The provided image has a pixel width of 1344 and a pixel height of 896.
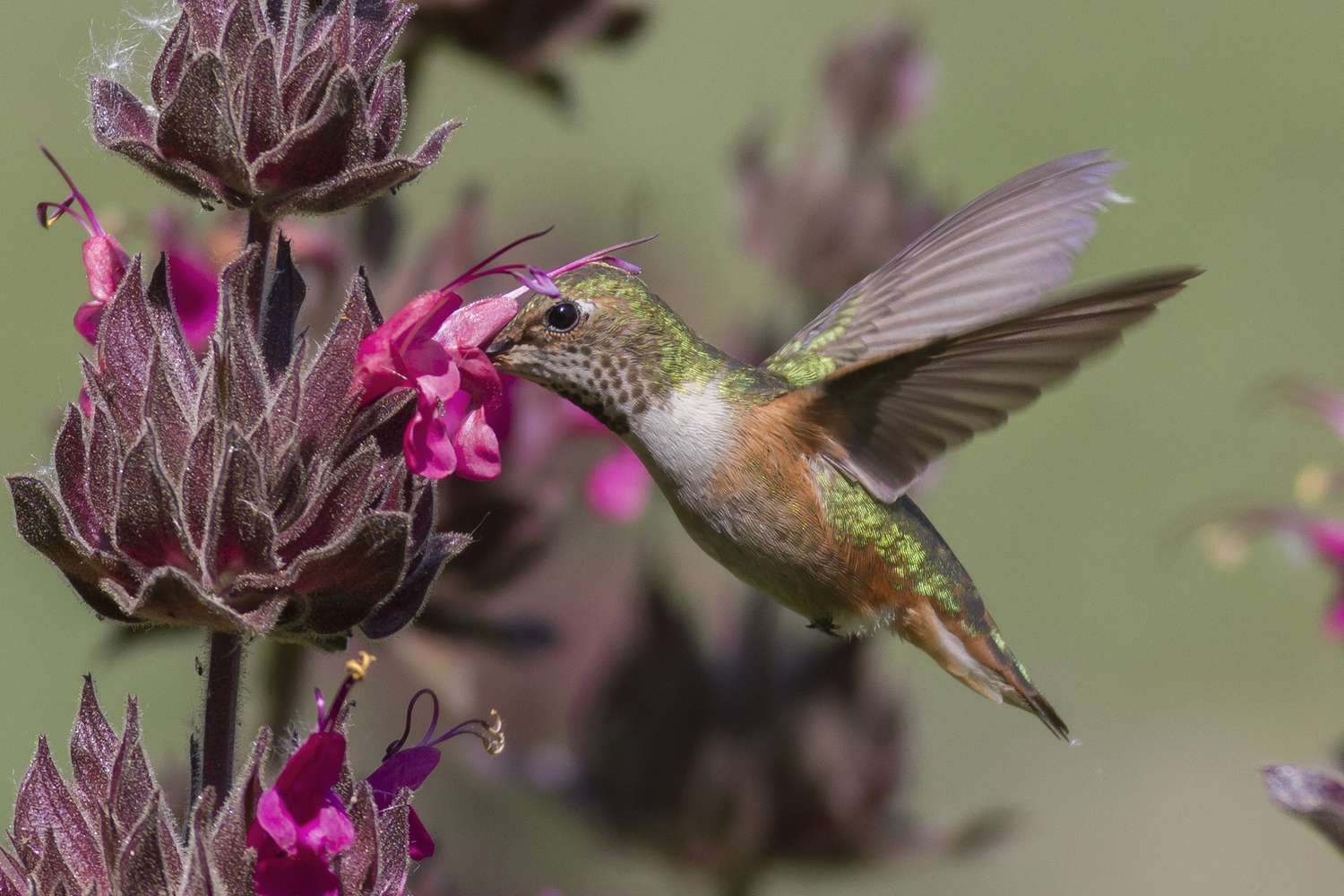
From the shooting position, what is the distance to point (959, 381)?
226 centimetres

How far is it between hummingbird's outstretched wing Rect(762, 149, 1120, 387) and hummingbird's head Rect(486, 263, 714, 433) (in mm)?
259

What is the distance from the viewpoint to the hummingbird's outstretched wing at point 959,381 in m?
1.95

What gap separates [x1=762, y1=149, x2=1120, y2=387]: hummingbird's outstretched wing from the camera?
228cm

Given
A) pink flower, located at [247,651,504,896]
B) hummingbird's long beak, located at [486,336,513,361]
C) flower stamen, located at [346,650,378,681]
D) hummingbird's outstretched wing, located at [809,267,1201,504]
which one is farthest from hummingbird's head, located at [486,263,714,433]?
pink flower, located at [247,651,504,896]

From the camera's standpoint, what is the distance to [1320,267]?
28.2 feet

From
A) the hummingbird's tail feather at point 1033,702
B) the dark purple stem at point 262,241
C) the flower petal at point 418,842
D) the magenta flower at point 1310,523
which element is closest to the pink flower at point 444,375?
the dark purple stem at point 262,241

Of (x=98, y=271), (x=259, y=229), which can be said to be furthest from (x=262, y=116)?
(x=98, y=271)

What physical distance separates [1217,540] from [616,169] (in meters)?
5.30

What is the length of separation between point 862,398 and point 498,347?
1.67 feet

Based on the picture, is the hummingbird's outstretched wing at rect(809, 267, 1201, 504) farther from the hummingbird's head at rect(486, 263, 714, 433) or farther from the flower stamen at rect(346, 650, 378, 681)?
the flower stamen at rect(346, 650, 378, 681)

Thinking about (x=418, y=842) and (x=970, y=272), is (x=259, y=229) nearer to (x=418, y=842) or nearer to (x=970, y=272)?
(x=418, y=842)

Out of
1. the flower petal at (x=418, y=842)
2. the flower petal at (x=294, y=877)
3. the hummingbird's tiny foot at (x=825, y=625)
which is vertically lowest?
the hummingbird's tiny foot at (x=825, y=625)

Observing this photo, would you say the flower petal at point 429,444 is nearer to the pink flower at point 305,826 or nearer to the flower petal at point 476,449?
the flower petal at point 476,449

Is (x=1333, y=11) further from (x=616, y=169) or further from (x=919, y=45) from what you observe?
(x=919, y=45)
